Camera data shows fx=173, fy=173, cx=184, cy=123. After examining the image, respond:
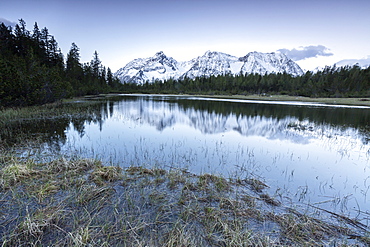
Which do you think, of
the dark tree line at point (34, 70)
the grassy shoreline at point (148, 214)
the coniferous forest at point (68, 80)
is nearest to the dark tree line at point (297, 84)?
the coniferous forest at point (68, 80)

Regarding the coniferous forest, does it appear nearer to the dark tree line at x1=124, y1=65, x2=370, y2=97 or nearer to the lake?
the dark tree line at x1=124, y1=65, x2=370, y2=97

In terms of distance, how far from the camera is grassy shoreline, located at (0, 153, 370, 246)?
11.1 feet

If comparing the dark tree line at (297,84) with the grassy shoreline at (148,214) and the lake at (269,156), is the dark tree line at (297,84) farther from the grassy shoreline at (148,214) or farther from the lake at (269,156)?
the grassy shoreline at (148,214)

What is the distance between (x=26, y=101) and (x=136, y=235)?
82.9 feet

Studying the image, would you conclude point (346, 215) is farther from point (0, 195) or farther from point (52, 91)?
point (52, 91)

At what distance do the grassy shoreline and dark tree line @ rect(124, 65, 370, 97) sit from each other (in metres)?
75.3

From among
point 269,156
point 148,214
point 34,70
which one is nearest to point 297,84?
point 269,156

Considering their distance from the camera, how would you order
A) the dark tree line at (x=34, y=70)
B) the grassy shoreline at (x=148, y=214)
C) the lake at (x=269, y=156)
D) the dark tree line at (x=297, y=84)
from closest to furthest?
the grassy shoreline at (x=148, y=214), the lake at (x=269, y=156), the dark tree line at (x=34, y=70), the dark tree line at (x=297, y=84)

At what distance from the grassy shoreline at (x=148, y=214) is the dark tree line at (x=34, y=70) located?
60.9 feet

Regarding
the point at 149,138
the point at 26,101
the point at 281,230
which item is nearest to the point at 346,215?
the point at 281,230

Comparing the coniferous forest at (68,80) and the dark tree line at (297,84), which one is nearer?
the coniferous forest at (68,80)

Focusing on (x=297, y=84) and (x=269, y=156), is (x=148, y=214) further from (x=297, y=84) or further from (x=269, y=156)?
(x=297, y=84)

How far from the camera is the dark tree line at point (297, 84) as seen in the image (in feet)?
222

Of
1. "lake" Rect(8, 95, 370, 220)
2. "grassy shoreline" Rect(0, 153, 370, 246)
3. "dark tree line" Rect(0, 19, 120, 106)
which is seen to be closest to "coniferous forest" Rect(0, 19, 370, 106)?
"dark tree line" Rect(0, 19, 120, 106)
